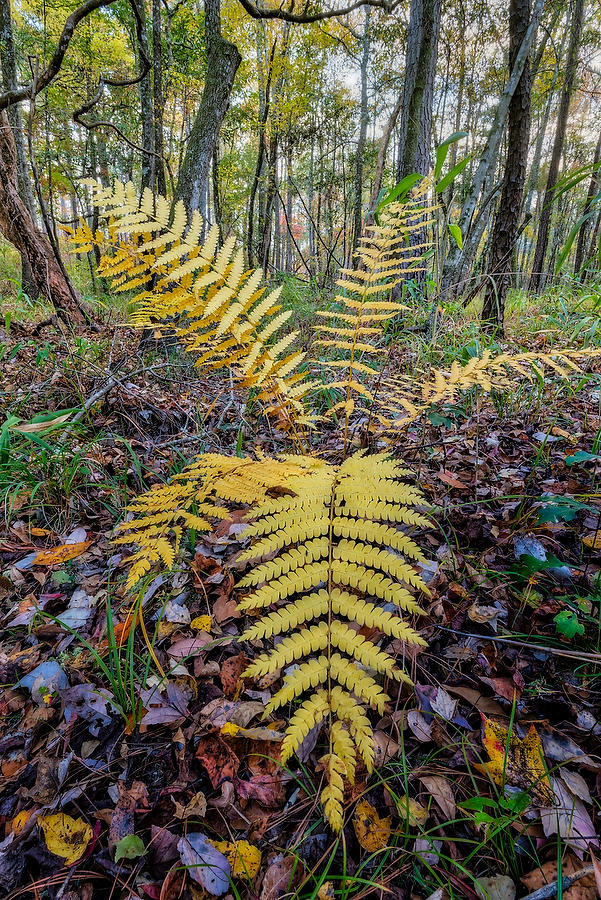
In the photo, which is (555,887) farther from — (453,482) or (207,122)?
(207,122)

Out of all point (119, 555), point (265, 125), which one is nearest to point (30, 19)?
point (265, 125)

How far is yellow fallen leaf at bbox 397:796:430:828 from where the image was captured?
87 centimetres

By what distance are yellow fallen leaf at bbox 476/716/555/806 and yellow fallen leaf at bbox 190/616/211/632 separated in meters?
0.87

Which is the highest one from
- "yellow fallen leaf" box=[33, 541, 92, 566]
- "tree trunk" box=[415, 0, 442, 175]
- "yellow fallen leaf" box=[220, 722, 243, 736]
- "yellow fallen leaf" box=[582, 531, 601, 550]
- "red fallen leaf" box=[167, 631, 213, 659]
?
"tree trunk" box=[415, 0, 442, 175]

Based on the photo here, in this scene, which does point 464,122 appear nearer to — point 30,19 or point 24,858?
point 30,19

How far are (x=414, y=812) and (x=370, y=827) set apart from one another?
0.10 metres

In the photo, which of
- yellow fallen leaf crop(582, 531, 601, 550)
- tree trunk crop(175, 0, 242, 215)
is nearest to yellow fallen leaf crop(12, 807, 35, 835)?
yellow fallen leaf crop(582, 531, 601, 550)

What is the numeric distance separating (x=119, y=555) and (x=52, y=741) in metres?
0.73

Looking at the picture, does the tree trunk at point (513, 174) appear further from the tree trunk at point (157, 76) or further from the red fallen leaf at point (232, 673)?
the tree trunk at point (157, 76)

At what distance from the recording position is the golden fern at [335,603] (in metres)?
0.69

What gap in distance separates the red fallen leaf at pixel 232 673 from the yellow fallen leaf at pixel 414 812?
0.52 metres

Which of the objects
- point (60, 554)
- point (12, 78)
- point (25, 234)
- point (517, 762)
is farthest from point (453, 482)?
point (12, 78)

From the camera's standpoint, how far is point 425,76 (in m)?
3.92

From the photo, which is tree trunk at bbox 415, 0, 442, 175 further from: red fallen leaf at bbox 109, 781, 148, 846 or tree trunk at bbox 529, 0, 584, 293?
tree trunk at bbox 529, 0, 584, 293
